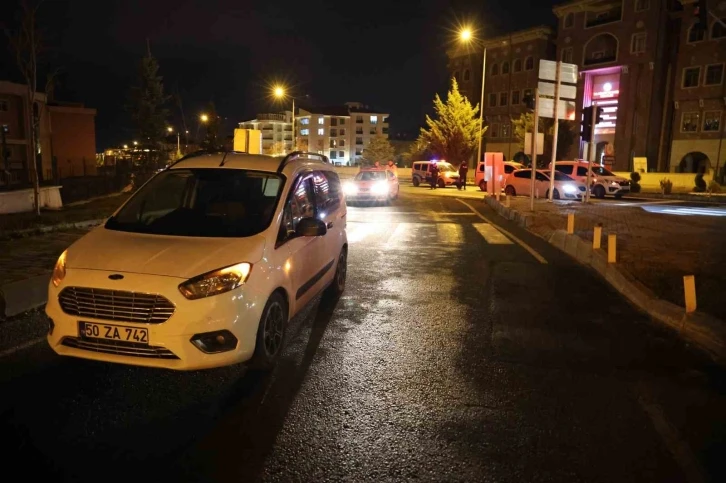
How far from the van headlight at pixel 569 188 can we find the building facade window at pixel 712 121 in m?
21.6

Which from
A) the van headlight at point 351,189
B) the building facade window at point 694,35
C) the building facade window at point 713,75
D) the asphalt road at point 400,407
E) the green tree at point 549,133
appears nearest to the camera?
the asphalt road at point 400,407

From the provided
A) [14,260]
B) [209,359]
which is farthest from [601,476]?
[14,260]

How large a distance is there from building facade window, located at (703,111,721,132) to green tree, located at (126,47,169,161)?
40.7 metres

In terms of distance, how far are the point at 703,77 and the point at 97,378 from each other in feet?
153

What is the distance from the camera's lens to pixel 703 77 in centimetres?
4012

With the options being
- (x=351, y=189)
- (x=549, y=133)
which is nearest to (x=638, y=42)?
(x=549, y=133)

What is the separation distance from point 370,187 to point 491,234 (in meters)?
9.57

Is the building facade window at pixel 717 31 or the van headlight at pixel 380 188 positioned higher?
the building facade window at pixel 717 31

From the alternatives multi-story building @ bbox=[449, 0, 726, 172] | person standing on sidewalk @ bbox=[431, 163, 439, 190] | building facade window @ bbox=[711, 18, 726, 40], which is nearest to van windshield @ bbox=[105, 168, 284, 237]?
person standing on sidewalk @ bbox=[431, 163, 439, 190]

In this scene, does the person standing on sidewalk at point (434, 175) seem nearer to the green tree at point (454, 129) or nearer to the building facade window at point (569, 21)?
the green tree at point (454, 129)

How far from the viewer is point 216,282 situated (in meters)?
4.30

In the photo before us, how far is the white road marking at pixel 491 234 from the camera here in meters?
12.9

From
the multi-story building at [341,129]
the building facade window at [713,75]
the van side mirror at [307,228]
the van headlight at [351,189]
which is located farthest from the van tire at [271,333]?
the multi-story building at [341,129]

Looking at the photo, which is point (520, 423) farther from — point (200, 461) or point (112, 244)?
point (112, 244)
